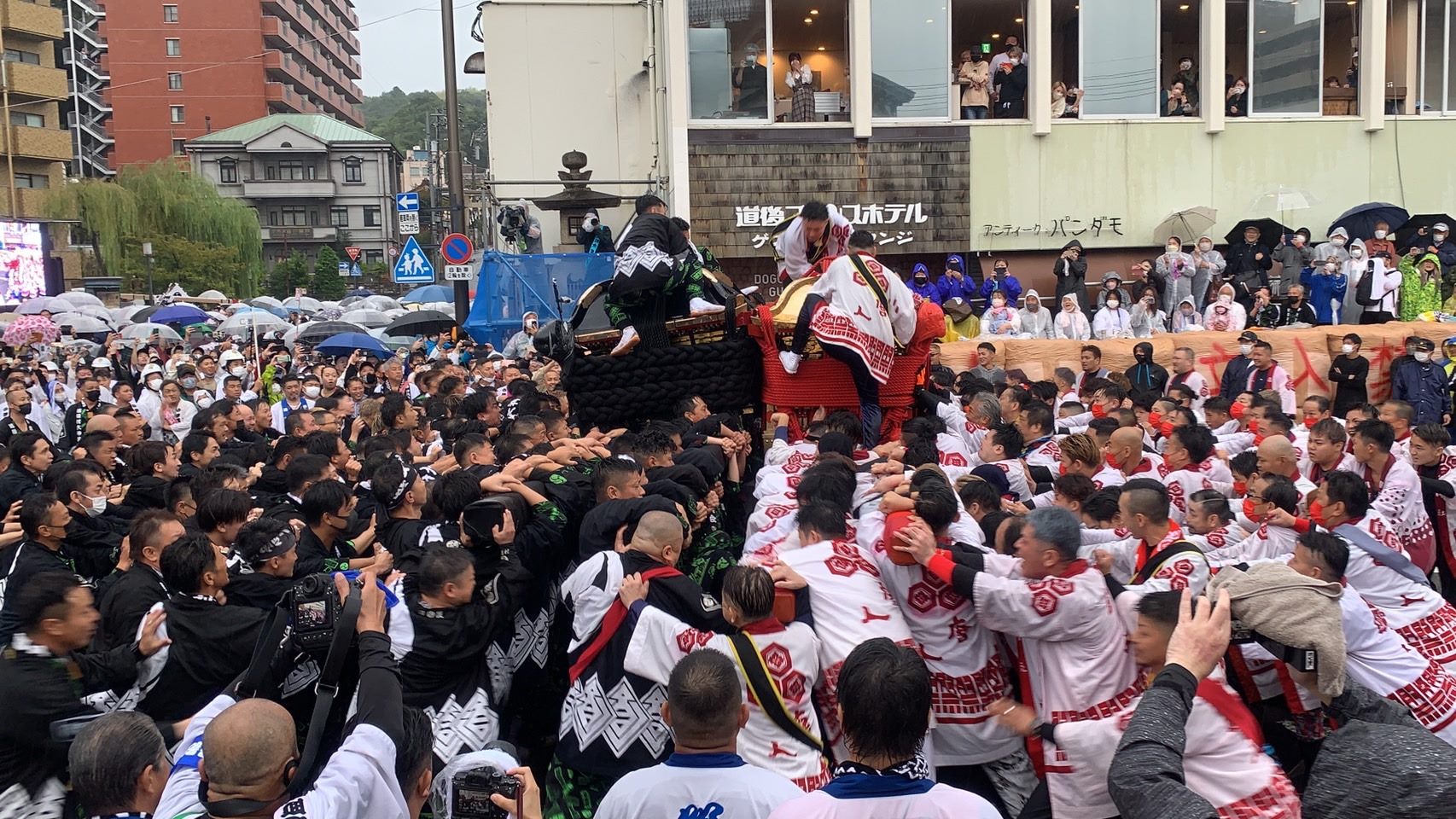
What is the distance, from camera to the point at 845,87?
1917cm

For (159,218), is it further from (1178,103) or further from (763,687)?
(763,687)

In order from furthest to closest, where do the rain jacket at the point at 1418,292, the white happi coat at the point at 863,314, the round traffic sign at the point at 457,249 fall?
the rain jacket at the point at 1418,292 → the round traffic sign at the point at 457,249 → the white happi coat at the point at 863,314

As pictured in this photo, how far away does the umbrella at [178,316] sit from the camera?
79.3ft

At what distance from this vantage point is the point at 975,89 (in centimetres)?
1880

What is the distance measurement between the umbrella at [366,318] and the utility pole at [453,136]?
6.13 metres

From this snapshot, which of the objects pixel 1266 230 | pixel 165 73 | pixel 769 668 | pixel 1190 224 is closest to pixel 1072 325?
pixel 1190 224

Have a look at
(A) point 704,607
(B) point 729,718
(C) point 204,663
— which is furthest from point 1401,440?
(C) point 204,663

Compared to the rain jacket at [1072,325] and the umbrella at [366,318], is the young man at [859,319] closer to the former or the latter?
the rain jacket at [1072,325]

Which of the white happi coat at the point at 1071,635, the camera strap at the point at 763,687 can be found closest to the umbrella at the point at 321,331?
the camera strap at the point at 763,687

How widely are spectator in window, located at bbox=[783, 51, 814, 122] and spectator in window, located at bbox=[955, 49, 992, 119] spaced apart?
8.23 feet

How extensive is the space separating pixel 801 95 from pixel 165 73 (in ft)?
186

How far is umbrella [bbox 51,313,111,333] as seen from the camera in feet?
75.7

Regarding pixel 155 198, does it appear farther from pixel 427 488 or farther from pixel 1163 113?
pixel 427 488

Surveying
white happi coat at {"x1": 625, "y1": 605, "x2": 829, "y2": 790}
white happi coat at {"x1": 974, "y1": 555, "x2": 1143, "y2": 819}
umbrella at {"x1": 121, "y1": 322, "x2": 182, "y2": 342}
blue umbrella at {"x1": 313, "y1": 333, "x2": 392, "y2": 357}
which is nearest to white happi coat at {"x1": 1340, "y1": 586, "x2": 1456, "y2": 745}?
white happi coat at {"x1": 974, "y1": 555, "x2": 1143, "y2": 819}
